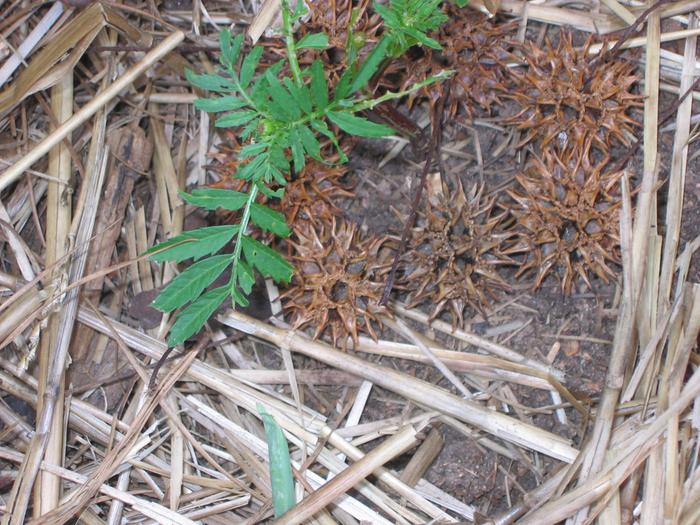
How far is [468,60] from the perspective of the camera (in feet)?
8.86

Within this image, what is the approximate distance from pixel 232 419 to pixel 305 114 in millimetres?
1187

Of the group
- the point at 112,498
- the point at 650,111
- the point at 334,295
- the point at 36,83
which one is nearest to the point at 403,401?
the point at 334,295

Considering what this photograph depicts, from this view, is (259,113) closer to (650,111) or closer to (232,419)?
(232,419)

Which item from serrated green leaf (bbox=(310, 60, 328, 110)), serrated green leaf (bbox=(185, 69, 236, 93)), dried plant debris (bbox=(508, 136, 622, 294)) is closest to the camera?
serrated green leaf (bbox=(310, 60, 328, 110))

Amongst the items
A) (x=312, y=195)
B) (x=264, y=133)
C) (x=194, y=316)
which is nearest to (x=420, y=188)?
(x=312, y=195)

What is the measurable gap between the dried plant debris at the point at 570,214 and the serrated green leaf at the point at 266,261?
81cm

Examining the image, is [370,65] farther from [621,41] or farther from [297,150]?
[621,41]

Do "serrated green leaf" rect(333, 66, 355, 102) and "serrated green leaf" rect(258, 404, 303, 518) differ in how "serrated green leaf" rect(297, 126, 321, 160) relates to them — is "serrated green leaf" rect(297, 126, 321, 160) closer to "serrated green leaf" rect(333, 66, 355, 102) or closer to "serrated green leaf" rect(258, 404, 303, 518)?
"serrated green leaf" rect(333, 66, 355, 102)

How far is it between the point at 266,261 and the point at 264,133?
395mm

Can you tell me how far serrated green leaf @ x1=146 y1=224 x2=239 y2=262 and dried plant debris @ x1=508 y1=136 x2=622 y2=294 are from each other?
100 cm

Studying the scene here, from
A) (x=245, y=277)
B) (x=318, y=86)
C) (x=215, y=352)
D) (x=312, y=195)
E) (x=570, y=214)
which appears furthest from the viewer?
(x=215, y=352)

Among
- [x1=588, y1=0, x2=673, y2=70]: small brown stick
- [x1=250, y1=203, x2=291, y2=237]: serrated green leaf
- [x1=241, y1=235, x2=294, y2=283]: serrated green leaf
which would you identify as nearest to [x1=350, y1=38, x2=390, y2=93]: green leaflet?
[x1=250, y1=203, x2=291, y2=237]: serrated green leaf

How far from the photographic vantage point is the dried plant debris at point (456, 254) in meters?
2.57

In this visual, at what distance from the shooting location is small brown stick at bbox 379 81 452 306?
2.55 metres
